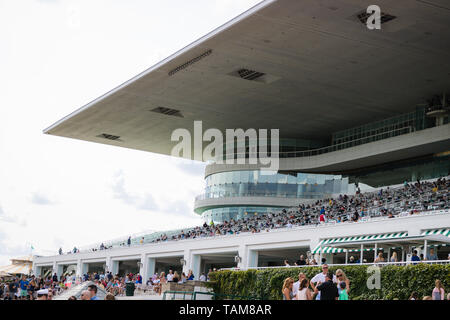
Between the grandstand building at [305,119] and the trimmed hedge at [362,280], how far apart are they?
3.29m

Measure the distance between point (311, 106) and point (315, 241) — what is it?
1266cm

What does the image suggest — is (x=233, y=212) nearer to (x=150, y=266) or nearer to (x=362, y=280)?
(x=150, y=266)

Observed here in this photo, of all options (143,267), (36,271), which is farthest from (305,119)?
(36,271)

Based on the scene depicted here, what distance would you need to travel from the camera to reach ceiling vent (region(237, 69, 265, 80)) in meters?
36.7

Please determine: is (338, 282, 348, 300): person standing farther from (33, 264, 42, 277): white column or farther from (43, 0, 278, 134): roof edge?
(33, 264, 42, 277): white column

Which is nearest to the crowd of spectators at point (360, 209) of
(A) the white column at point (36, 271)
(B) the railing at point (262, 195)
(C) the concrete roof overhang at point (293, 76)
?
(B) the railing at point (262, 195)

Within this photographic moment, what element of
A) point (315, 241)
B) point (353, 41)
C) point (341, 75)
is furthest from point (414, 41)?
point (315, 241)

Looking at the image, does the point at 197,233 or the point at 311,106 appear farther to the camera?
the point at 197,233

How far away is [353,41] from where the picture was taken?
31.6 meters

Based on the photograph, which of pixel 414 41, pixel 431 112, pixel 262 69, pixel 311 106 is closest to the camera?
pixel 414 41

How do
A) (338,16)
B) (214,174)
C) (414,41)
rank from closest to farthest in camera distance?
1. (338,16)
2. (414,41)
3. (214,174)

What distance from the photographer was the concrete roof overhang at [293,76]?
29609mm

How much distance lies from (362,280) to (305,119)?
26.1 meters
